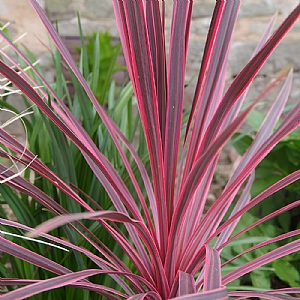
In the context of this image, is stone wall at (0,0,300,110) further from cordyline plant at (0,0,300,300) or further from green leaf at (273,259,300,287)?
cordyline plant at (0,0,300,300)

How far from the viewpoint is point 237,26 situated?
186cm

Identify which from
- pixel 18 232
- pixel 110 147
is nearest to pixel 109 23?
pixel 110 147

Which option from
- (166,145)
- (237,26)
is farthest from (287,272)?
(237,26)

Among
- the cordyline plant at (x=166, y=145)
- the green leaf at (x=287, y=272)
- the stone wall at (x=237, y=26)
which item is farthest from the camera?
the stone wall at (x=237, y=26)

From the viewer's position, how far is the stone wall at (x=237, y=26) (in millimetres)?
1788

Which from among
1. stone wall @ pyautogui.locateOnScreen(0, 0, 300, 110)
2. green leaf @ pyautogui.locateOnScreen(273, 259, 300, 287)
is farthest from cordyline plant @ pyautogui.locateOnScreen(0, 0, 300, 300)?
stone wall @ pyautogui.locateOnScreen(0, 0, 300, 110)

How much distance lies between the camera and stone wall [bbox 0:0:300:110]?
1.79 m

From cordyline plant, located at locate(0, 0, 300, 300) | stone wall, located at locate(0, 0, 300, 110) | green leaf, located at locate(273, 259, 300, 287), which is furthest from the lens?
stone wall, located at locate(0, 0, 300, 110)

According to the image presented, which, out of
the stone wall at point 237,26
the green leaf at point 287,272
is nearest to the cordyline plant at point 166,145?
the green leaf at point 287,272

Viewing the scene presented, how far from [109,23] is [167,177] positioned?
145 centimetres

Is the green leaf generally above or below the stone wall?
below

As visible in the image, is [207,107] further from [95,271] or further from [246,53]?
[246,53]

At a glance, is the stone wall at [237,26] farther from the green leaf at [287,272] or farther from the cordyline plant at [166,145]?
the cordyline plant at [166,145]

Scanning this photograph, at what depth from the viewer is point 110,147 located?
3.29ft
